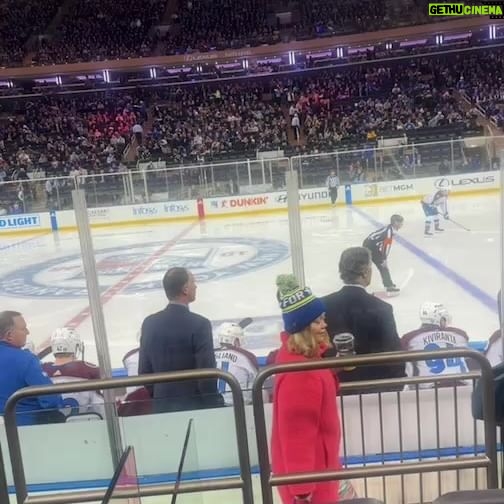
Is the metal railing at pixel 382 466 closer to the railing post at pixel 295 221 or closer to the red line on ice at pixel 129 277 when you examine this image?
the railing post at pixel 295 221

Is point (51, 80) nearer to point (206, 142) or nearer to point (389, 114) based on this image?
point (206, 142)

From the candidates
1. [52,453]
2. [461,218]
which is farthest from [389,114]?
[52,453]

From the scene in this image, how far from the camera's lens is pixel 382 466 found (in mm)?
2205

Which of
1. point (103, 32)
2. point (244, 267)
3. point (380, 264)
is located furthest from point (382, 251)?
point (103, 32)

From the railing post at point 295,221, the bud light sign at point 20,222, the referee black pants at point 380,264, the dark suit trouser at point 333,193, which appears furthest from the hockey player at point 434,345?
the bud light sign at point 20,222

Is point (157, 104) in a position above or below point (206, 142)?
above

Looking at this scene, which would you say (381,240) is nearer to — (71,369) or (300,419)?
(71,369)

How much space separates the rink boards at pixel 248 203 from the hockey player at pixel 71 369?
195 inches

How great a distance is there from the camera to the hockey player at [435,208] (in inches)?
371

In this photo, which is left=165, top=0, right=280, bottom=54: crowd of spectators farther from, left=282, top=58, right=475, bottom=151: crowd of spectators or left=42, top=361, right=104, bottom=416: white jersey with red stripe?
left=42, top=361, right=104, bottom=416: white jersey with red stripe

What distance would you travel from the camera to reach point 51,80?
99.0 ft

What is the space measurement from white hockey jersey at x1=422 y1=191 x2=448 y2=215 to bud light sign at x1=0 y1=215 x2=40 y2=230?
18.5 ft

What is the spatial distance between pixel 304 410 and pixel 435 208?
26.9 ft

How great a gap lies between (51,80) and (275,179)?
24790mm
